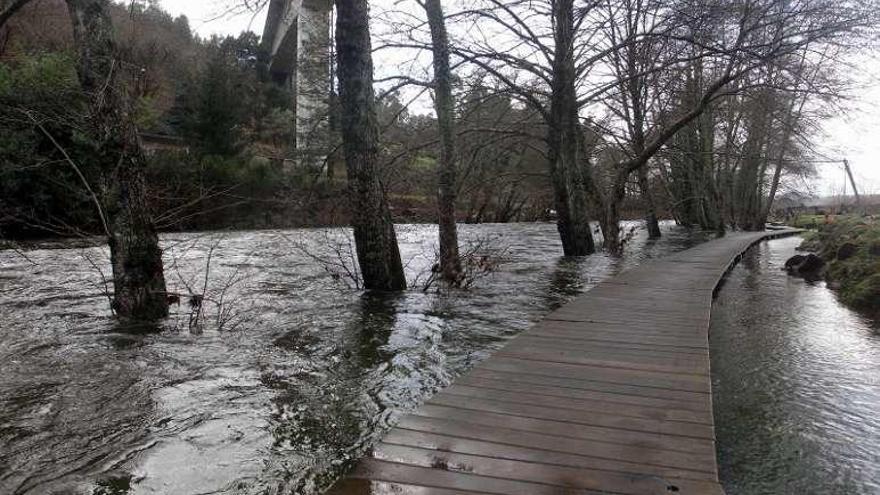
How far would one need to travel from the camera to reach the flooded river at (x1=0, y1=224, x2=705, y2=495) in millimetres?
2977

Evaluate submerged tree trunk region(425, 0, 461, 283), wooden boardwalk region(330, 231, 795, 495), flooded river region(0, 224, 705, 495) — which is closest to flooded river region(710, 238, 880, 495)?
wooden boardwalk region(330, 231, 795, 495)

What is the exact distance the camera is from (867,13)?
973 cm

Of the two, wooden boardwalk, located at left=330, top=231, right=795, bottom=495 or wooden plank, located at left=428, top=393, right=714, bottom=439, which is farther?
wooden plank, located at left=428, top=393, right=714, bottom=439

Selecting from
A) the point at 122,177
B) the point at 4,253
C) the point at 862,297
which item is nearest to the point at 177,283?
the point at 122,177

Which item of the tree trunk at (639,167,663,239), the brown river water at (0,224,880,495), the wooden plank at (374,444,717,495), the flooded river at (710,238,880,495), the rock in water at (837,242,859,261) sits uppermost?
the tree trunk at (639,167,663,239)

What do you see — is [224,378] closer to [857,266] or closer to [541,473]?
[541,473]

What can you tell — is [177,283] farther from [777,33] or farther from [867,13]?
[867,13]

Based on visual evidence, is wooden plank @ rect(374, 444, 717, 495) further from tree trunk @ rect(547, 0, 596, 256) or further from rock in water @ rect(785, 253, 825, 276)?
rock in water @ rect(785, 253, 825, 276)

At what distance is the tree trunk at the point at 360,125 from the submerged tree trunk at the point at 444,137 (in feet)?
5.02

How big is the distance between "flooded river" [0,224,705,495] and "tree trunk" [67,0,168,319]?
1.32 feet

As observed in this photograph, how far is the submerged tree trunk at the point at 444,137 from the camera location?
906 centimetres

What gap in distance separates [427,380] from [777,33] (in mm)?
9478

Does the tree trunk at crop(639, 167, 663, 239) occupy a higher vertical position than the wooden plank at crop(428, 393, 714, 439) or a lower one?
higher

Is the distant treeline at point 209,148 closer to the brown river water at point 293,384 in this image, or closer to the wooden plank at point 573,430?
the brown river water at point 293,384
